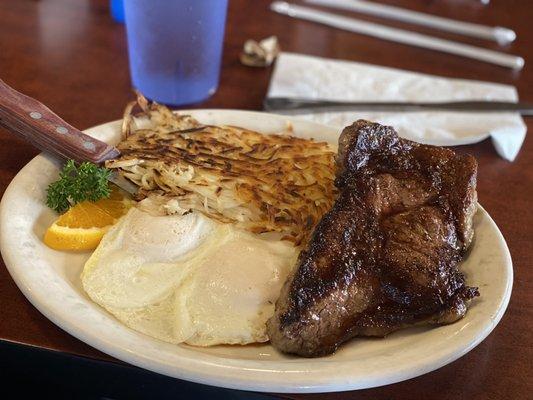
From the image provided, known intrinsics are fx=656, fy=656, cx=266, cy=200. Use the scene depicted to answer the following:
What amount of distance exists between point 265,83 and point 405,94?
52cm

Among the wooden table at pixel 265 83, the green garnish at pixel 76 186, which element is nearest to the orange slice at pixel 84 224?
the green garnish at pixel 76 186

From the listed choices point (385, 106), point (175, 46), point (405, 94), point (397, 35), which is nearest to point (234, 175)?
point (175, 46)

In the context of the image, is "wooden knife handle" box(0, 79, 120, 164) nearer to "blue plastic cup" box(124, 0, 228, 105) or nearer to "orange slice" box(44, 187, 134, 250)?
"orange slice" box(44, 187, 134, 250)

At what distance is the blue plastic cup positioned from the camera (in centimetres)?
205

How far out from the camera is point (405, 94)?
2.44 meters

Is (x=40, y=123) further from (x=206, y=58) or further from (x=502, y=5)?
(x=502, y=5)

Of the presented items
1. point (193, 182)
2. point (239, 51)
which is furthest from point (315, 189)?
point (239, 51)

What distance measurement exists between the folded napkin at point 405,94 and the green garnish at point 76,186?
0.90 metres

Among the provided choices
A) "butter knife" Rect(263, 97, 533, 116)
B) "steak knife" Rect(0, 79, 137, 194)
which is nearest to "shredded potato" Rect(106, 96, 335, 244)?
"steak knife" Rect(0, 79, 137, 194)

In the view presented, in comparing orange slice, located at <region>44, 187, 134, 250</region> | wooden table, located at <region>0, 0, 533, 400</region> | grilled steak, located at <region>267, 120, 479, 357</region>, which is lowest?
wooden table, located at <region>0, 0, 533, 400</region>

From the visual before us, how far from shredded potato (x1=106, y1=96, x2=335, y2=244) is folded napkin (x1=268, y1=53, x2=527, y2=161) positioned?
1.81 ft

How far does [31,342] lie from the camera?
130 centimetres

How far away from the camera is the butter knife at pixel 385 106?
2252 millimetres

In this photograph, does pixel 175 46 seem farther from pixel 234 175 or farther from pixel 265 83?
pixel 234 175
